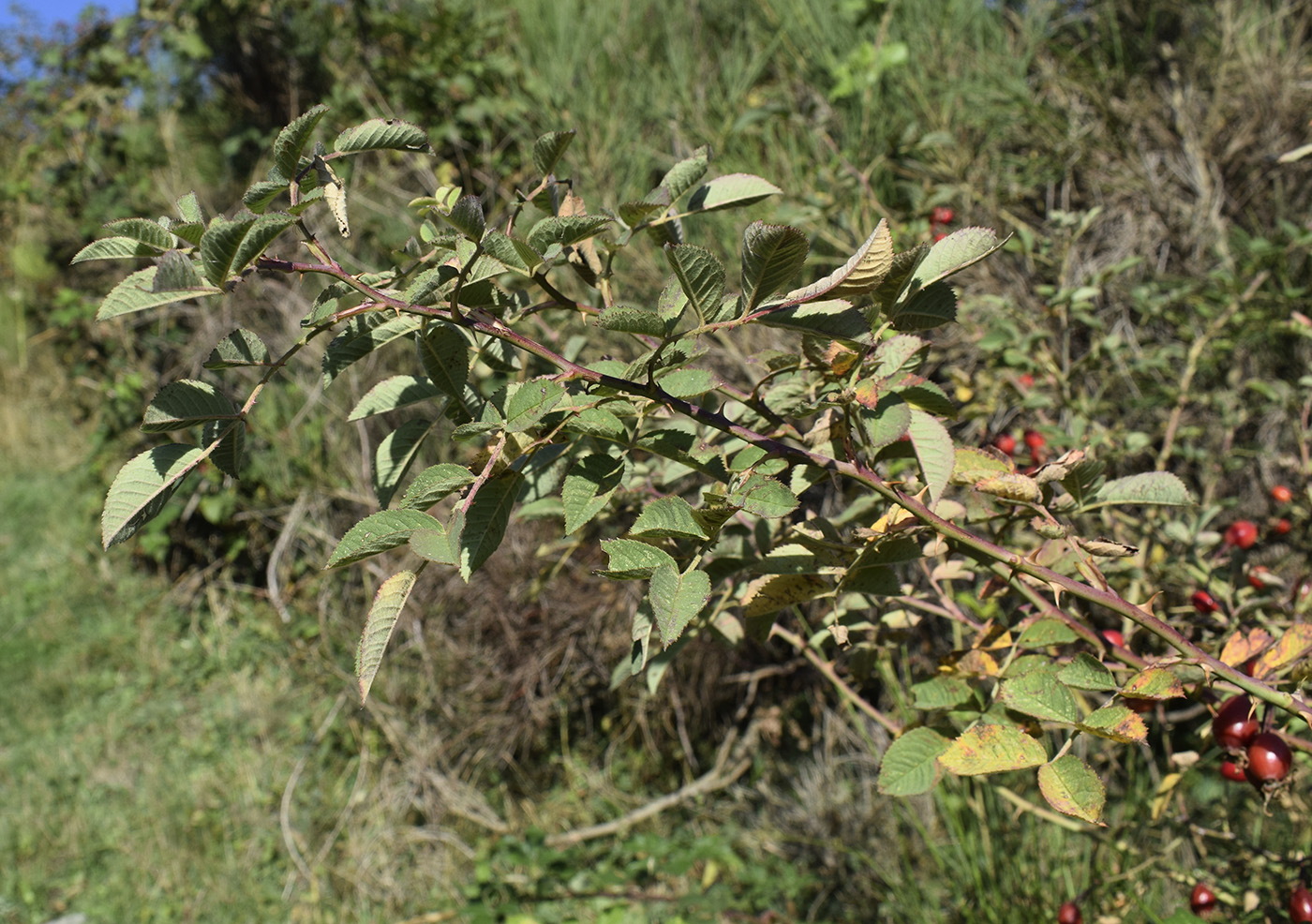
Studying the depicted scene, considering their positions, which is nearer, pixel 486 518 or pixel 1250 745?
pixel 486 518

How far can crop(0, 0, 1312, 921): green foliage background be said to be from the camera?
180cm

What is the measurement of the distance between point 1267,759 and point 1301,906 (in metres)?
0.26

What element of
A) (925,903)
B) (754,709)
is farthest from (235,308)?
(925,903)

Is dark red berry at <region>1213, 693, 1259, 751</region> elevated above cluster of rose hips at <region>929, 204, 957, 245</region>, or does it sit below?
below

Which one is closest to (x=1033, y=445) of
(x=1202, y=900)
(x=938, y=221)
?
(x=938, y=221)

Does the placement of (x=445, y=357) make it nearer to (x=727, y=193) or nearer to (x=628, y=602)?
(x=727, y=193)

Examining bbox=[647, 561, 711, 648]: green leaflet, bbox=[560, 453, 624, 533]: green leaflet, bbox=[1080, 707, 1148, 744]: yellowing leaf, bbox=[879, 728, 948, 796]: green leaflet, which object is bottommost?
bbox=[879, 728, 948, 796]: green leaflet

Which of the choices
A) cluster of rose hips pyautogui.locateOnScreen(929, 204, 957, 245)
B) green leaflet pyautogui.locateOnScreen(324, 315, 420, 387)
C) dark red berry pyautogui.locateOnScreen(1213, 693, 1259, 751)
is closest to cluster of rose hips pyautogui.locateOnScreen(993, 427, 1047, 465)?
cluster of rose hips pyautogui.locateOnScreen(929, 204, 957, 245)

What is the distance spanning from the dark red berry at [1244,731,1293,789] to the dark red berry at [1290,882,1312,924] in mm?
204

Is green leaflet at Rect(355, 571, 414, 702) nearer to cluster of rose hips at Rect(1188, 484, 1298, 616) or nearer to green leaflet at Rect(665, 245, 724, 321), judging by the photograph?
green leaflet at Rect(665, 245, 724, 321)

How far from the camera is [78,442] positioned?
485 centimetres

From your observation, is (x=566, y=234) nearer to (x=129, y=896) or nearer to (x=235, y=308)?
(x=129, y=896)

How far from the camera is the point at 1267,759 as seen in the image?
0.83 m

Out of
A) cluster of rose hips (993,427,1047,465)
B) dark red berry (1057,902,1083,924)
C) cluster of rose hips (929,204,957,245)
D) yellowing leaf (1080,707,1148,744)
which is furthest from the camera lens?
cluster of rose hips (929,204,957,245)
